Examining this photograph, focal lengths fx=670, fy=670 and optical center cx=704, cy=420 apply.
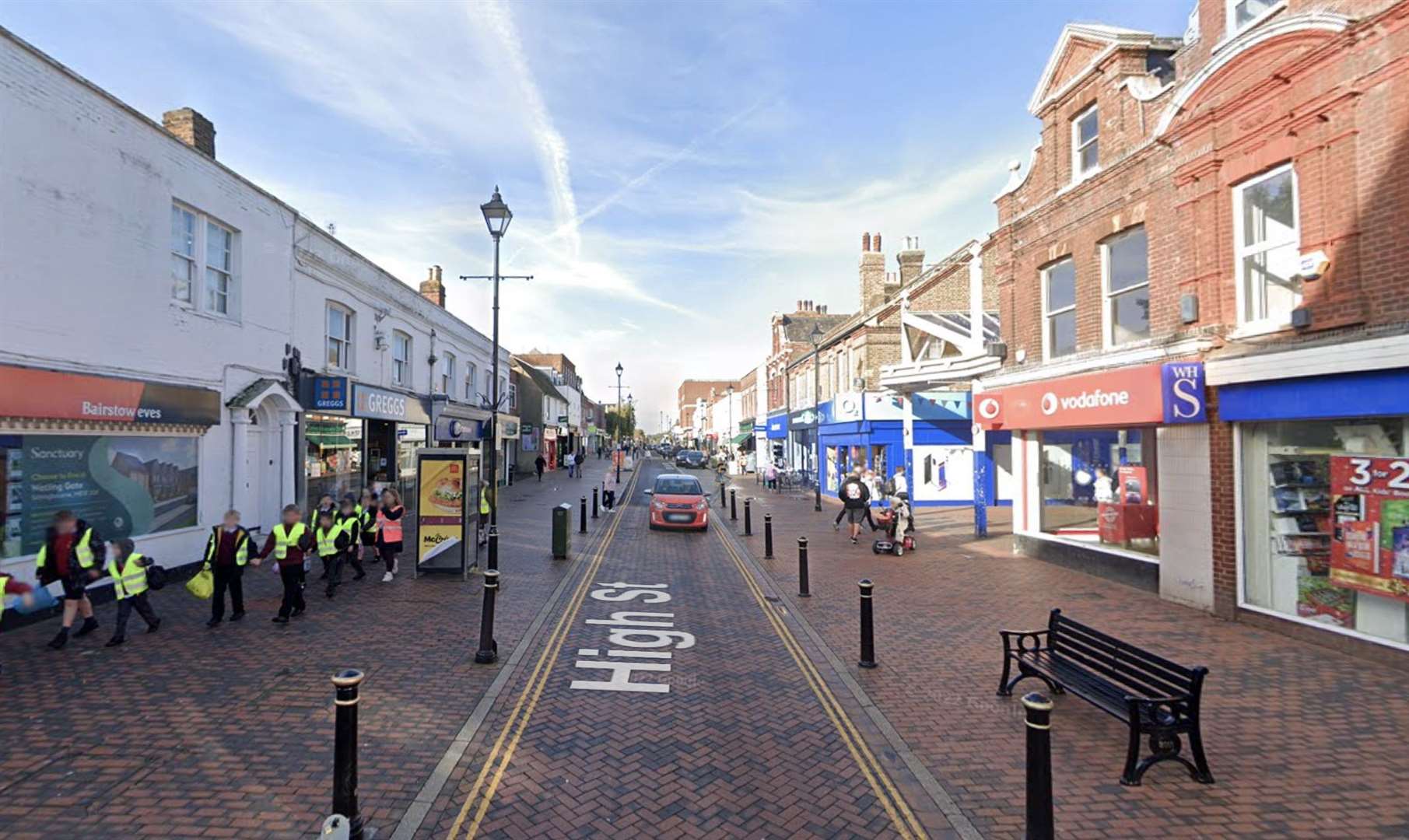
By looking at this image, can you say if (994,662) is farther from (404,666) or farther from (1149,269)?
(1149,269)

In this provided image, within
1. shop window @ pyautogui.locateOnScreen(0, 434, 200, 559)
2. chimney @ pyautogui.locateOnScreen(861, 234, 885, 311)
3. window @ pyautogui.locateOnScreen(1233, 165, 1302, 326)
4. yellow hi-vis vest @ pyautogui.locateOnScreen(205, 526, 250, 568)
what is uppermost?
chimney @ pyautogui.locateOnScreen(861, 234, 885, 311)

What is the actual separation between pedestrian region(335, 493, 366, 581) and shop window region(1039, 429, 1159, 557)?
12.8 metres

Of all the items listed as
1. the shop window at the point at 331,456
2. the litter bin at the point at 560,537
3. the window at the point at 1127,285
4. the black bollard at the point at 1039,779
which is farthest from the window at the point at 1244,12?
the shop window at the point at 331,456

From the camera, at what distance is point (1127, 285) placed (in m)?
11.4

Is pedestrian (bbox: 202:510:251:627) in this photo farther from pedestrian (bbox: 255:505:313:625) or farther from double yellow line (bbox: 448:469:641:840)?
double yellow line (bbox: 448:469:641:840)

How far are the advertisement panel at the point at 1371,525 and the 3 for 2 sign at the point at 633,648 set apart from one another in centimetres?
754

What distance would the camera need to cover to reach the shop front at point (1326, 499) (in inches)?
283

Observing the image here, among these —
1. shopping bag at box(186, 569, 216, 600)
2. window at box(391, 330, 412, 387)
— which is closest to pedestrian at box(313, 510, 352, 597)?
shopping bag at box(186, 569, 216, 600)

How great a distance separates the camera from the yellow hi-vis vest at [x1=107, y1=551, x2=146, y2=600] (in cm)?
750

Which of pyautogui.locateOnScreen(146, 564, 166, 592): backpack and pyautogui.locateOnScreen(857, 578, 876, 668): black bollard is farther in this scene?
pyautogui.locateOnScreen(146, 564, 166, 592): backpack

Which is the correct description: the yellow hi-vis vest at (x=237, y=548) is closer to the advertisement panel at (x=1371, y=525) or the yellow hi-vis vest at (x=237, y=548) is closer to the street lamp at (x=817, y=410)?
the advertisement panel at (x=1371, y=525)

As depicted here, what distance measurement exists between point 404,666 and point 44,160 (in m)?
8.16

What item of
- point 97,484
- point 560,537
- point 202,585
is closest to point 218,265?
point 97,484

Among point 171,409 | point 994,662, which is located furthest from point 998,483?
point 171,409
